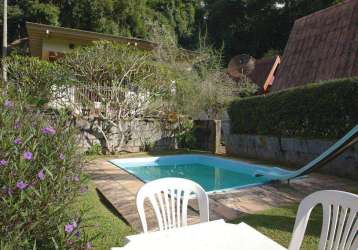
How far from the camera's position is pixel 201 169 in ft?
38.3

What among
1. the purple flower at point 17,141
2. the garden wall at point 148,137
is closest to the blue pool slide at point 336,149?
the purple flower at point 17,141

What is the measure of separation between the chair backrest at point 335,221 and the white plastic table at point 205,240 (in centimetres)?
39

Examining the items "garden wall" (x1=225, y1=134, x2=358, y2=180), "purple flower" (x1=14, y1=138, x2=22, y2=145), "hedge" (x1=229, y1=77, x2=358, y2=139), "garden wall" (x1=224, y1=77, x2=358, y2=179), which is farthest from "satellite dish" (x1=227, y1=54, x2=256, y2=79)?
"purple flower" (x1=14, y1=138, x2=22, y2=145)

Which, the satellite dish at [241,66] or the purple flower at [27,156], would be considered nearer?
the purple flower at [27,156]

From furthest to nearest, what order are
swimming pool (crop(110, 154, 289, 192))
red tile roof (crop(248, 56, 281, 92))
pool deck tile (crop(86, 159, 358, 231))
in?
A: red tile roof (crop(248, 56, 281, 92)), swimming pool (crop(110, 154, 289, 192)), pool deck tile (crop(86, 159, 358, 231))

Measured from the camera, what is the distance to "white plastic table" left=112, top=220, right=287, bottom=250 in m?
2.09

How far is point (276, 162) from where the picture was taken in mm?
10820

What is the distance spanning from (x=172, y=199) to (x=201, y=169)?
8.74 meters

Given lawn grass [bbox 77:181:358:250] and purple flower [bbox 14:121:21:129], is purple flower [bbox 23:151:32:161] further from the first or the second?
lawn grass [bbox 77:181:358:250]

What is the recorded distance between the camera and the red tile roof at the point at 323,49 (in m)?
12.8

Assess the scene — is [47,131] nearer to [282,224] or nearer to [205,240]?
[205,240]

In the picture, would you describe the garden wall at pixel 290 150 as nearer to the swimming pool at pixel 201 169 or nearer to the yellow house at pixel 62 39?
the swimming pool at pixel 201 169

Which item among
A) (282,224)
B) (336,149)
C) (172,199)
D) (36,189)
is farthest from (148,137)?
(36,189)

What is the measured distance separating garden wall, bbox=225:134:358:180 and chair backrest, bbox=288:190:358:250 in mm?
6429
